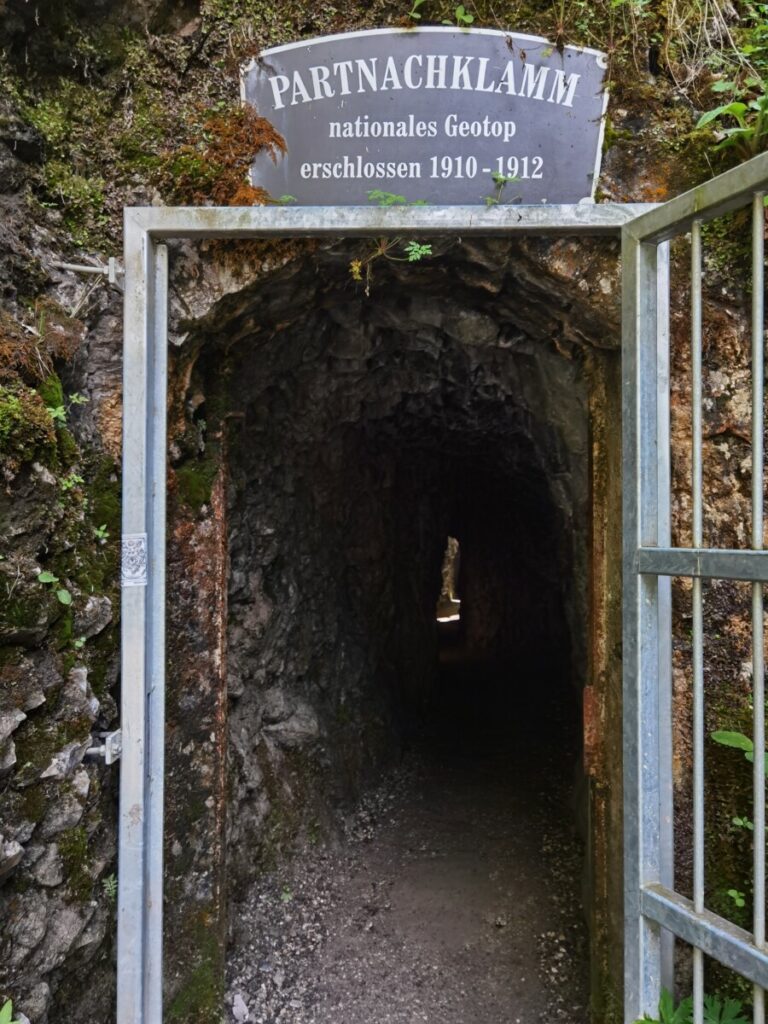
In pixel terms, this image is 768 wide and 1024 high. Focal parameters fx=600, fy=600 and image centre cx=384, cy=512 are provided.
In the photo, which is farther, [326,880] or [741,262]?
[326,880]

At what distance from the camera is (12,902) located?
1807 mm

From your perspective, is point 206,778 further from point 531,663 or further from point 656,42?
point 531,663

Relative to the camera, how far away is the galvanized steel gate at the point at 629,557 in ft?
5.35

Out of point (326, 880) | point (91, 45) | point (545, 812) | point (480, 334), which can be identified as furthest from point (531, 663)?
point (91, 45)

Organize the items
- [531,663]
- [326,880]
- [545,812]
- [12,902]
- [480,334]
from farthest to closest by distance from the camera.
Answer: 1. [531,663]
2. [545,812]
3. [326,880]
4. [480,334]
5. [12,902]

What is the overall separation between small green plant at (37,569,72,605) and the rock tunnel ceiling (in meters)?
0.68

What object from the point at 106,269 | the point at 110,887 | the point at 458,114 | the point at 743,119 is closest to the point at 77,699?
the point at 110,887

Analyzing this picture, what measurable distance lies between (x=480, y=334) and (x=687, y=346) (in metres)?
1.08

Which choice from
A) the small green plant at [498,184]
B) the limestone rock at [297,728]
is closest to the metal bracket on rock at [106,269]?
the small green plant at [498,184]

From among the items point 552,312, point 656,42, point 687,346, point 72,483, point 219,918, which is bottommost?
point 219,918

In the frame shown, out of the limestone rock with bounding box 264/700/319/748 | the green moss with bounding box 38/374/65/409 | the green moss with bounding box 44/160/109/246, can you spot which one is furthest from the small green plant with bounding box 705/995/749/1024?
the green moss with bounding box 44/160/109/246

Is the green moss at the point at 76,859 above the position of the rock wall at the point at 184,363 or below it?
below

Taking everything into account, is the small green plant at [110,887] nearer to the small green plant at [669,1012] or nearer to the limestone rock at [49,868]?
the limestone rock at [49,868]

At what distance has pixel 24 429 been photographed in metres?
1.88
